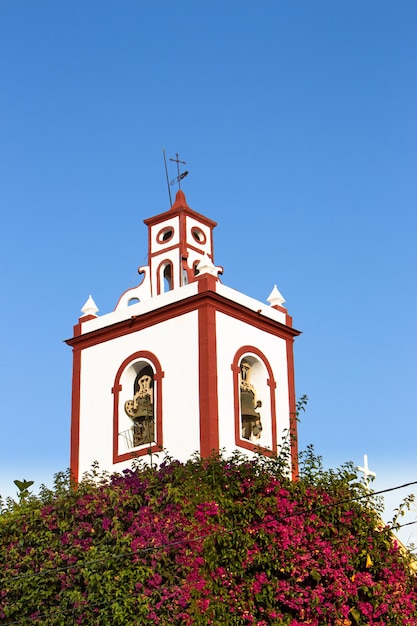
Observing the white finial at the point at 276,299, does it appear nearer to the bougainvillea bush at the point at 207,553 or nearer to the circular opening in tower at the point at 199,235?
the circular opening in tower at the point at 199,235

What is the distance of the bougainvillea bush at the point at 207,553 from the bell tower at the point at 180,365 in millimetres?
1618

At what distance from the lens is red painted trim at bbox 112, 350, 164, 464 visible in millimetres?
21062

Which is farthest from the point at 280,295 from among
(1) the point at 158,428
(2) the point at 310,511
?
(2) the point at 310,511

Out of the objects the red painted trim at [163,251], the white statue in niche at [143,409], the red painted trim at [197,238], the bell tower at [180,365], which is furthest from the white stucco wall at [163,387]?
the red painted trim at [197,238]

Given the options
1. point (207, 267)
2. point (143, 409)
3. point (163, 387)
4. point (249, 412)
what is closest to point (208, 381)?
point (163, 387)

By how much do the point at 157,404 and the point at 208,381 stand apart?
1.14m

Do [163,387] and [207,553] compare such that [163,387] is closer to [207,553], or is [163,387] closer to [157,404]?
[157,404]

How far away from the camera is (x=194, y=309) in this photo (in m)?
21.6

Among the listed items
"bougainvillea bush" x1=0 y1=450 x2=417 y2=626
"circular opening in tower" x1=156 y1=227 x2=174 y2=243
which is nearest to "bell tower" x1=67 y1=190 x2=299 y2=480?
"circular opening in tower" x1=156 y1=227 x2=174 y2=243

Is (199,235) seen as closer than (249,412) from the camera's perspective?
No

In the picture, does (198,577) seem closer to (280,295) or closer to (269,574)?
(269,574)

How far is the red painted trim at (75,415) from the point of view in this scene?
2225 centimetres

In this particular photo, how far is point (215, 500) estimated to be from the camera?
58.7 ft

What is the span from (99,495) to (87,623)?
197cm
